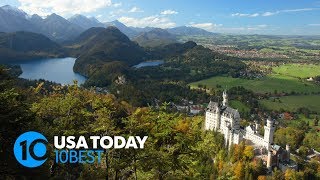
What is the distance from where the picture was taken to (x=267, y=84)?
126m

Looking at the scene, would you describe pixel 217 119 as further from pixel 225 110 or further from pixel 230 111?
pixel 230 111

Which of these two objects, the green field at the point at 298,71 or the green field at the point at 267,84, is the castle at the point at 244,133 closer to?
the green field at the point at 267,84

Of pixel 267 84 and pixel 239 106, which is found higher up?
pixel 267 84

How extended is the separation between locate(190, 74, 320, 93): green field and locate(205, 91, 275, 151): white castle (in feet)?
188

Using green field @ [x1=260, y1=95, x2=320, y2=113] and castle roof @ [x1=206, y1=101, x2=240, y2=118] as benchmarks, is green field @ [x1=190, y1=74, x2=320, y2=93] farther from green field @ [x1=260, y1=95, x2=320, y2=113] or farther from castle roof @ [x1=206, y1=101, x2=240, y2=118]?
castle roof @ [x1=206, y1=101, x2=240, y2=118]

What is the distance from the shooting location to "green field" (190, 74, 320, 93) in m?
118

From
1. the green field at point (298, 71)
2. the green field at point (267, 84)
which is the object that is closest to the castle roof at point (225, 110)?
the green field at point (267, 84)

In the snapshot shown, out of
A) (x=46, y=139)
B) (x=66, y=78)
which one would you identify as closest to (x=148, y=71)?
(x=66, y=78)

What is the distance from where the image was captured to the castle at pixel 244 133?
4809 centimetres
